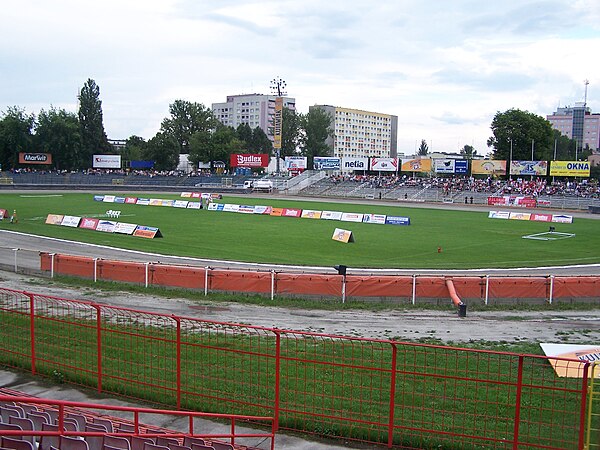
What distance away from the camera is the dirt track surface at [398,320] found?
1848 cm

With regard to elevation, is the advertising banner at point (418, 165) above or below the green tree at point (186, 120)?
below

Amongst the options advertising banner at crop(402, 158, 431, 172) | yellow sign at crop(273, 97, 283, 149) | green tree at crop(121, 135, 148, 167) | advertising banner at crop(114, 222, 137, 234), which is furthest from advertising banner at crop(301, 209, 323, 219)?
green tree at crop(121, 135, 148, 167)

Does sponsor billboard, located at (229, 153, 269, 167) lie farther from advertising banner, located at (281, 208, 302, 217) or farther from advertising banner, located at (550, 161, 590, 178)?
advertising banner, located at (281, 208, 302, 217)

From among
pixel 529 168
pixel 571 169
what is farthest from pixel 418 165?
pixel 571 169

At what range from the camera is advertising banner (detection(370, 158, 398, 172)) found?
112 meters

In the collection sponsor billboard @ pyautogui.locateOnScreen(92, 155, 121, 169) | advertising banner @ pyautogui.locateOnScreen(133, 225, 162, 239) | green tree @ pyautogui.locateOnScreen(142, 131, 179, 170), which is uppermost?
green tree @ pyautogui.locateOnScreen(142, 131, 179, 170)

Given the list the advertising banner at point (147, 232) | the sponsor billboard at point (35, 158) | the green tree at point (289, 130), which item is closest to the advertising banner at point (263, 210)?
the advertising banner at point (147, 232)

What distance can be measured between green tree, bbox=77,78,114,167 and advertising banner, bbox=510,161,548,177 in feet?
Answer: 291

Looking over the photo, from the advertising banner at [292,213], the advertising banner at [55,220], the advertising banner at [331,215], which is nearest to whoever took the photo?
the advertising banner at [55,220]

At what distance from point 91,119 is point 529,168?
93894 mm

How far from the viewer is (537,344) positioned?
679 inches

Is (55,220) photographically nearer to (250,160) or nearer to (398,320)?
(398,320)

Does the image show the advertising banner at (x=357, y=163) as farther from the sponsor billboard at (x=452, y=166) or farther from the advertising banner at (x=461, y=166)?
the advertising banner at (x=461, y=166)

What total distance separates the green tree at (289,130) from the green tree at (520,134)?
65273 mm
